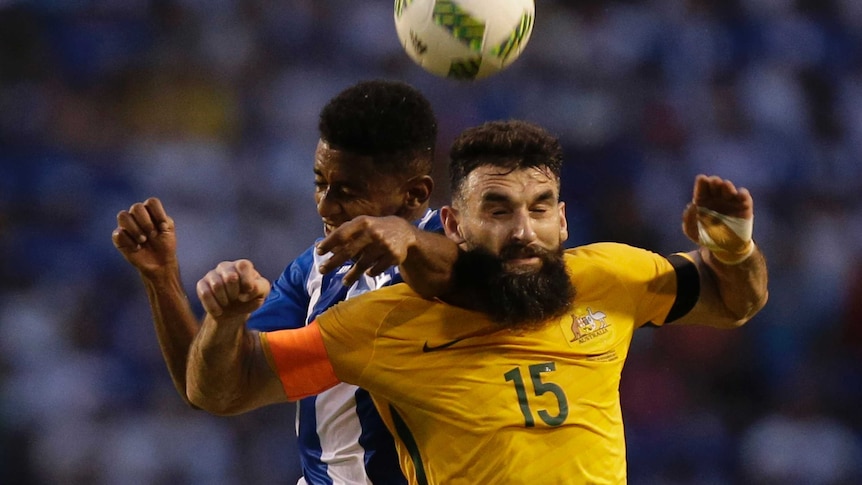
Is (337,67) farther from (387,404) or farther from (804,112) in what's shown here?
(387,404)

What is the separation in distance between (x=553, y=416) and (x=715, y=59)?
201 inches

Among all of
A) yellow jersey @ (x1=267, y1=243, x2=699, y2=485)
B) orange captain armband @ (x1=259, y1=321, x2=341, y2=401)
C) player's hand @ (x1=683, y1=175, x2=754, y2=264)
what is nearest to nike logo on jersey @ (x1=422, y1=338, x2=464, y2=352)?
yellow jersey @ (x1=267, y1=243, x2=699, y2=485)

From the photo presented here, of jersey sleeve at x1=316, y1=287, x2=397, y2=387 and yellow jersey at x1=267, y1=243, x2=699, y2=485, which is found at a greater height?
jersey sleeve at x1=316, y1=287, x2=397, y2=387

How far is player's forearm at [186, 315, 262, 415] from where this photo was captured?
114 inches

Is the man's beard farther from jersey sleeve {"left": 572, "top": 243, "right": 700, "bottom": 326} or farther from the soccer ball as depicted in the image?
the soccer ball

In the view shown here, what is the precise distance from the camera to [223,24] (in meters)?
7.12

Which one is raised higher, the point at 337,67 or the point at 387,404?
the point at 337,67

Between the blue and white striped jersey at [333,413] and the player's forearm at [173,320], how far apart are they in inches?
18.4

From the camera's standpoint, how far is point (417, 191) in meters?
A: 3.71

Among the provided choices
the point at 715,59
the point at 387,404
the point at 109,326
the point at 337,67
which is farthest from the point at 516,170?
the point at 715,59

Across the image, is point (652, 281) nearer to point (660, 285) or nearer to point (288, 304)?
point (660, 285)

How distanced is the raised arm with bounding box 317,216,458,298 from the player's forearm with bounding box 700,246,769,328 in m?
0.81

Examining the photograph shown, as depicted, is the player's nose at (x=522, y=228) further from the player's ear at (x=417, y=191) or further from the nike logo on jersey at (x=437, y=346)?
the player's ear at (x=417, y=191)

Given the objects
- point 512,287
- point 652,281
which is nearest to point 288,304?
point 512,287
